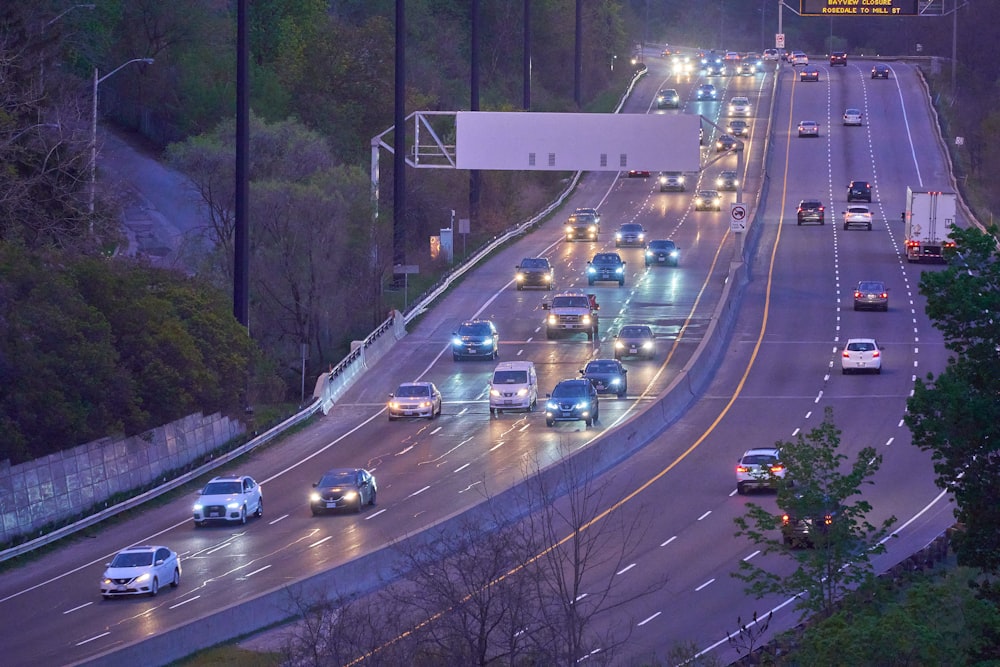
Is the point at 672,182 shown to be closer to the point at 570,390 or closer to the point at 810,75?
the point at 810,75

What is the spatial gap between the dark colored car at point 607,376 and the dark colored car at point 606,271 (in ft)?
61.7

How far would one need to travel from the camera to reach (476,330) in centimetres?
5562

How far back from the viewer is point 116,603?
97.7ft

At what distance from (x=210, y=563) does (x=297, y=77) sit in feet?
229

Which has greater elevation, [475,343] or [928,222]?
[928,222]

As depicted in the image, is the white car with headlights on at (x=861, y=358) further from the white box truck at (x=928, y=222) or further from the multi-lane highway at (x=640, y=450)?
the white box truck at (x=928, y=222)

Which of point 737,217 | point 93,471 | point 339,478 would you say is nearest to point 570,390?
point 339,478

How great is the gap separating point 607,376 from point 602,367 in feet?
1.75

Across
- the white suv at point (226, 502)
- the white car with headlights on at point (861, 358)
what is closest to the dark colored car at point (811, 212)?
the white car with headlights on at point (861, 358)

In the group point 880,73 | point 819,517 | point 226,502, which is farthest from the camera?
point 880,73

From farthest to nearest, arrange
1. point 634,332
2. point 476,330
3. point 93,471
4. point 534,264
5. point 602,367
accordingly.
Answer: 1. point 534,264
2. point 476,330
3. point 634,332
4. point 602,367
5. point 93,471

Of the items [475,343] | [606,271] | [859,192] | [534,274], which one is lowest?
[475,343]

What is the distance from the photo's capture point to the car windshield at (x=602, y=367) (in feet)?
161

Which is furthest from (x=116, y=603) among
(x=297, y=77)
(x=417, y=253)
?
(x=297, y=77)
